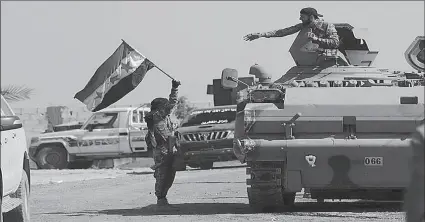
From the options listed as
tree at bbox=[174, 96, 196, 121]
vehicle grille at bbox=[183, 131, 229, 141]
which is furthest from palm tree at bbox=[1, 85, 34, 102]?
tree at bbox=[174, 96, 196, 121]

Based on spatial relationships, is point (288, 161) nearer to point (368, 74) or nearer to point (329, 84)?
point (329, 84)

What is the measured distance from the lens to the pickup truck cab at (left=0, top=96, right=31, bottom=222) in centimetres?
998

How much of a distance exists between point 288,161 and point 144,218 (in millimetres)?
1869

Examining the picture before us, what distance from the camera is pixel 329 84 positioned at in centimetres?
1360

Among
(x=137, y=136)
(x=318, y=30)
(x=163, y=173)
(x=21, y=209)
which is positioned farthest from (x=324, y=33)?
(x=137, y=136)

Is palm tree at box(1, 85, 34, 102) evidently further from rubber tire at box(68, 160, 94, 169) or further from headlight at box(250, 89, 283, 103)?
rubber tire at box(68, 160, 94, 169)

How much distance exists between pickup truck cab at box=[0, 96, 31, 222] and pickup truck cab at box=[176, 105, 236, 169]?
13.0m

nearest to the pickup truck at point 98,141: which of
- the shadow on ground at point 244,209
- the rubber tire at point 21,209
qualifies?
the shadow on ground at point 244,209

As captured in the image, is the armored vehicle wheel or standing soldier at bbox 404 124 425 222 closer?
standing soldier at bbox 404 124 425 222

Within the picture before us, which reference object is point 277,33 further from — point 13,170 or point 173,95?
point 13,170

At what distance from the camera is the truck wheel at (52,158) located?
29.2 metres

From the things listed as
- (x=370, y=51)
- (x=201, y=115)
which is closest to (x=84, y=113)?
(x=201, y=115)

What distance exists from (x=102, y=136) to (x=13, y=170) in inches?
725

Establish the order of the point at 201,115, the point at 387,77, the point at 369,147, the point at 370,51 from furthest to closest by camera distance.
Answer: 1. the point at 201,115
2. the point at 370,51
3. the point at 387,77
4. the point at 369,147
